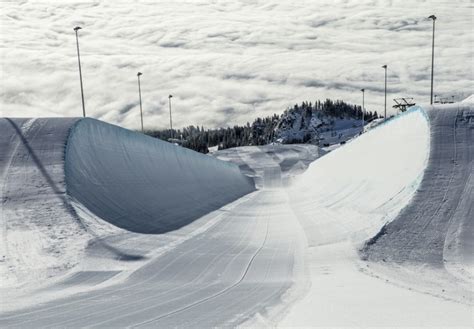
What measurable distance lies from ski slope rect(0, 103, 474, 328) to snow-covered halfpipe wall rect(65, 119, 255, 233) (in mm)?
107

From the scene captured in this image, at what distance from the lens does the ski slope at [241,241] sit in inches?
287

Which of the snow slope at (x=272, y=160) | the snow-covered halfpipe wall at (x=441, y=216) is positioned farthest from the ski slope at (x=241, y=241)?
the snow slope at (x=272, y=160)

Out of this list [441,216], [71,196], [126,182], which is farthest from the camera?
[126,182]

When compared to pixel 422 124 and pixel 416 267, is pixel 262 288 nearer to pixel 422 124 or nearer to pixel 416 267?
pixel 416 267

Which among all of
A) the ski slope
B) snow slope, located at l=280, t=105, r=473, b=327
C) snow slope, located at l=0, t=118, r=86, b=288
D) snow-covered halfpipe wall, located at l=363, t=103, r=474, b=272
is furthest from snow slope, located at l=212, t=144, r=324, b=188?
snow-covered halfpipe wall, located at l=363, t=103, r=474, b=272

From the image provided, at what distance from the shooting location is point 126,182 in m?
21.6

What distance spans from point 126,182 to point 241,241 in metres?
8.97

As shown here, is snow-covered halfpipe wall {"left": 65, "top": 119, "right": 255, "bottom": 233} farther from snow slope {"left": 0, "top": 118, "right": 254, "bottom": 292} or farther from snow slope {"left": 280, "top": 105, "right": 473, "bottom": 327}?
snow slope {"left": 280, "top": 105, "right": 473, "bottom": 327}

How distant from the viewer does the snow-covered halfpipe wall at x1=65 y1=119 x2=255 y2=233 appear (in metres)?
17.4

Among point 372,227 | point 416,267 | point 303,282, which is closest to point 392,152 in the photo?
point 372,227

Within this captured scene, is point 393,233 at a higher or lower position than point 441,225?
lower

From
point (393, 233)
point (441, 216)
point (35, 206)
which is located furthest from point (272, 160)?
point (393, 233)

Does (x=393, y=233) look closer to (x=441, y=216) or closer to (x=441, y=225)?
(x=441, y=225)

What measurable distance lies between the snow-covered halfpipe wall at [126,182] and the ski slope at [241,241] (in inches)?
4.2
